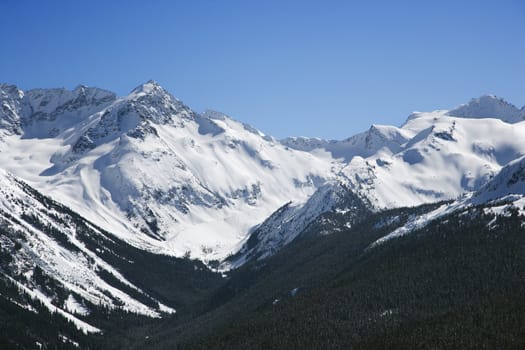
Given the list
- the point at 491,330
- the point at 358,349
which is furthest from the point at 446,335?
the point at 358,349

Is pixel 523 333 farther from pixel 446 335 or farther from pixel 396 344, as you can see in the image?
pixel 396 344

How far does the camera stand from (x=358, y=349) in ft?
650

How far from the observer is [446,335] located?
187500mm

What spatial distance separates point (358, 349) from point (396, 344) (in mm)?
12120

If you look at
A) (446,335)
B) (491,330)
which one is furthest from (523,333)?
(446,335)

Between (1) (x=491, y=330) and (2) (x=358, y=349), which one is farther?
(2) (x=358, y=349)

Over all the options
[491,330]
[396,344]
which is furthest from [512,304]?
[396,344]

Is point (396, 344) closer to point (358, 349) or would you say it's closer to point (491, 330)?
point (358, 349)

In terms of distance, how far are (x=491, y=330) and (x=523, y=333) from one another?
8.07m

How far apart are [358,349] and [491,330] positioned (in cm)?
3666

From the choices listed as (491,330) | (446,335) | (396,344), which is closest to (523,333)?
(491,330)

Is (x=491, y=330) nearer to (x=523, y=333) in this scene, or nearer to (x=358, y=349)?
(x=523, y=333)

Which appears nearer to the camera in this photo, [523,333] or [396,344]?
[523,333]

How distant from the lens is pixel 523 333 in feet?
587
